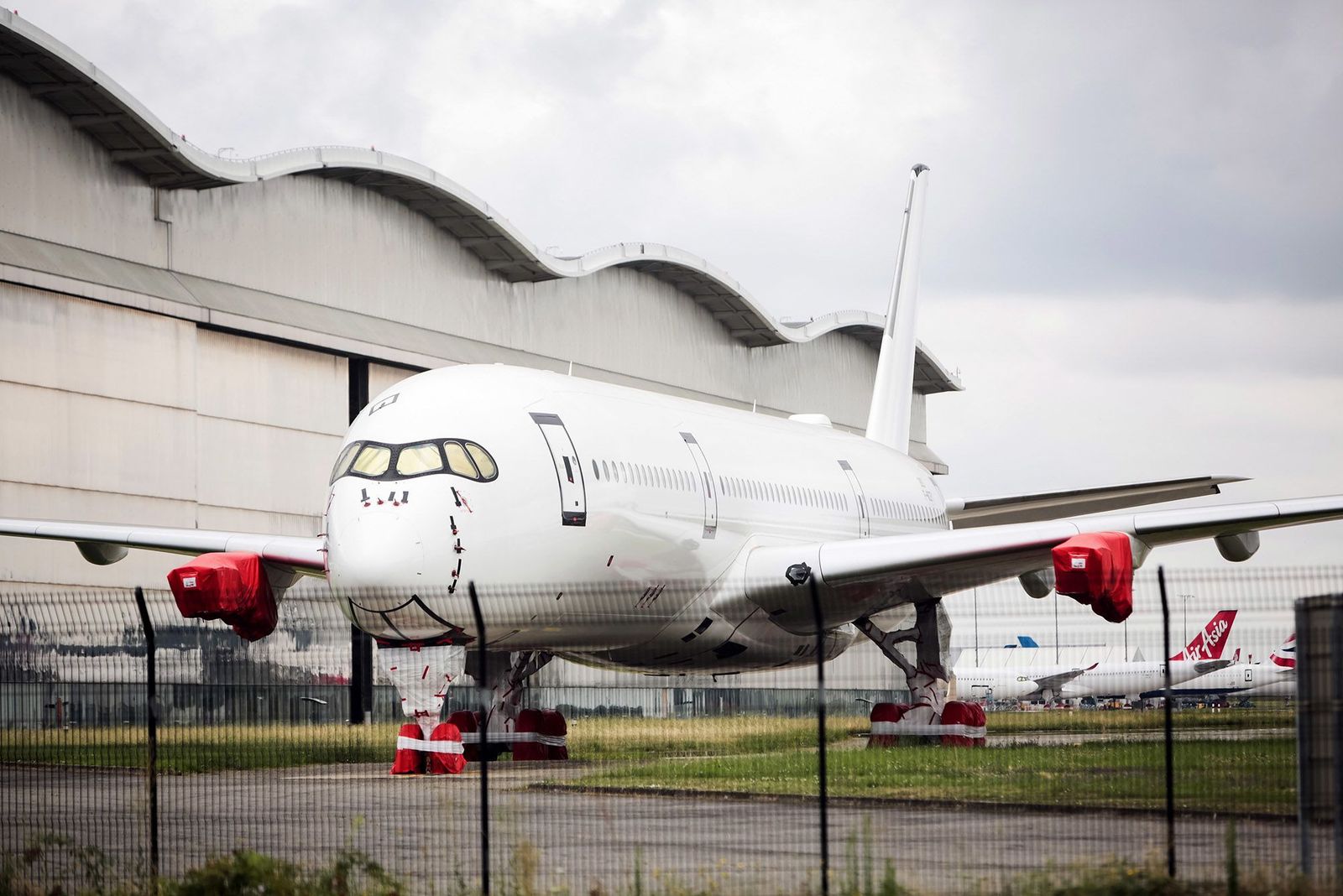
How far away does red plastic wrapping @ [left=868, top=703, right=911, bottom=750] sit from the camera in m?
21.8

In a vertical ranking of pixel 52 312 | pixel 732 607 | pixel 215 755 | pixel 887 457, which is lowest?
pixel 215 755

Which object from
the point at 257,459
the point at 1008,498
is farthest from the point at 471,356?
the point at 1008,498

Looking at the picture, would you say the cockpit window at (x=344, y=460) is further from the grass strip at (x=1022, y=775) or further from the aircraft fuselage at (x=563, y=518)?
the grass strip at (x=1022, y=775)

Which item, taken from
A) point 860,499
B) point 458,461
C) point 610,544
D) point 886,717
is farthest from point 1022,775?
point 860,499

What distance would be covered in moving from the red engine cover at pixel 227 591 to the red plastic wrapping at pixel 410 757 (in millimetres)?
3753

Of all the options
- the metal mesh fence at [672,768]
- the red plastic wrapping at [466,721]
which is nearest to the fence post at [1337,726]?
the metal mesh fence at [672,768]

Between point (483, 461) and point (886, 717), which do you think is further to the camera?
point (886, 717)

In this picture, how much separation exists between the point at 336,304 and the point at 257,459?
4322 mm

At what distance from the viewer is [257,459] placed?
106ft

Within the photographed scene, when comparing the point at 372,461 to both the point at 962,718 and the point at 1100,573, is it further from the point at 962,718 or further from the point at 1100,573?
the point at 962,718

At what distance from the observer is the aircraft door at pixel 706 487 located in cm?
2073

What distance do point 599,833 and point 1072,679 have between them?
60505 mm

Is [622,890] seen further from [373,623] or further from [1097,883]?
[373,623]

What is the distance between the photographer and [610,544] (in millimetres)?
18312
